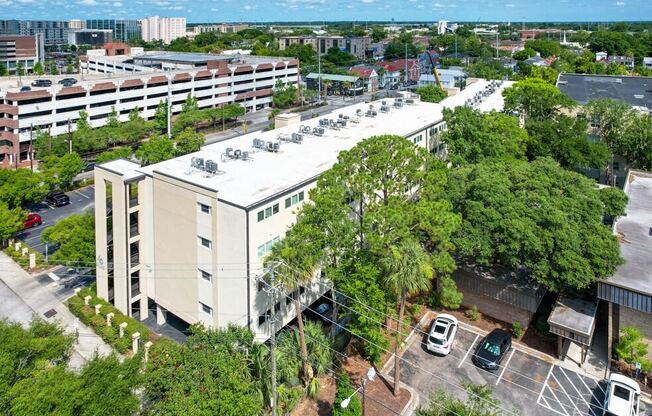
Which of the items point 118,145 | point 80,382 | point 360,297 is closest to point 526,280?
point 360,297

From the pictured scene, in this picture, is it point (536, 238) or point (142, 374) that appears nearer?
point (142, 374)

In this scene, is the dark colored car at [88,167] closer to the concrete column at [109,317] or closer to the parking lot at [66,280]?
the parking lot at [66,280]

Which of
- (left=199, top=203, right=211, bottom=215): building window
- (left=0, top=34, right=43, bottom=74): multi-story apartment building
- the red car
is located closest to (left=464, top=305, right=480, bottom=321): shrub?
(left=199, top=203, right=211, bottom=215): building window

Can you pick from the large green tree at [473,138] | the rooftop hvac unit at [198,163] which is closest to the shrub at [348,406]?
the rooftop hvac unit at [198,163]

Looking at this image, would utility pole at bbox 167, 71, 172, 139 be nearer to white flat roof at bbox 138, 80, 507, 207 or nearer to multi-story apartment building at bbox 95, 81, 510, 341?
white flat roof at bbox 138, 80, 507, 207

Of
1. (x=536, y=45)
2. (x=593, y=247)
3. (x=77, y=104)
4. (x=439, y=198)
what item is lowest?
(x=593, y=247)

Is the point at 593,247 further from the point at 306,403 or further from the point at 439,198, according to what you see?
the point at 306,403

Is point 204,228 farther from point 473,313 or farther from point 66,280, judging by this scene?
point 473,313

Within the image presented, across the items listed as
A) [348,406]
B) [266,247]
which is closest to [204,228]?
[266,247]
